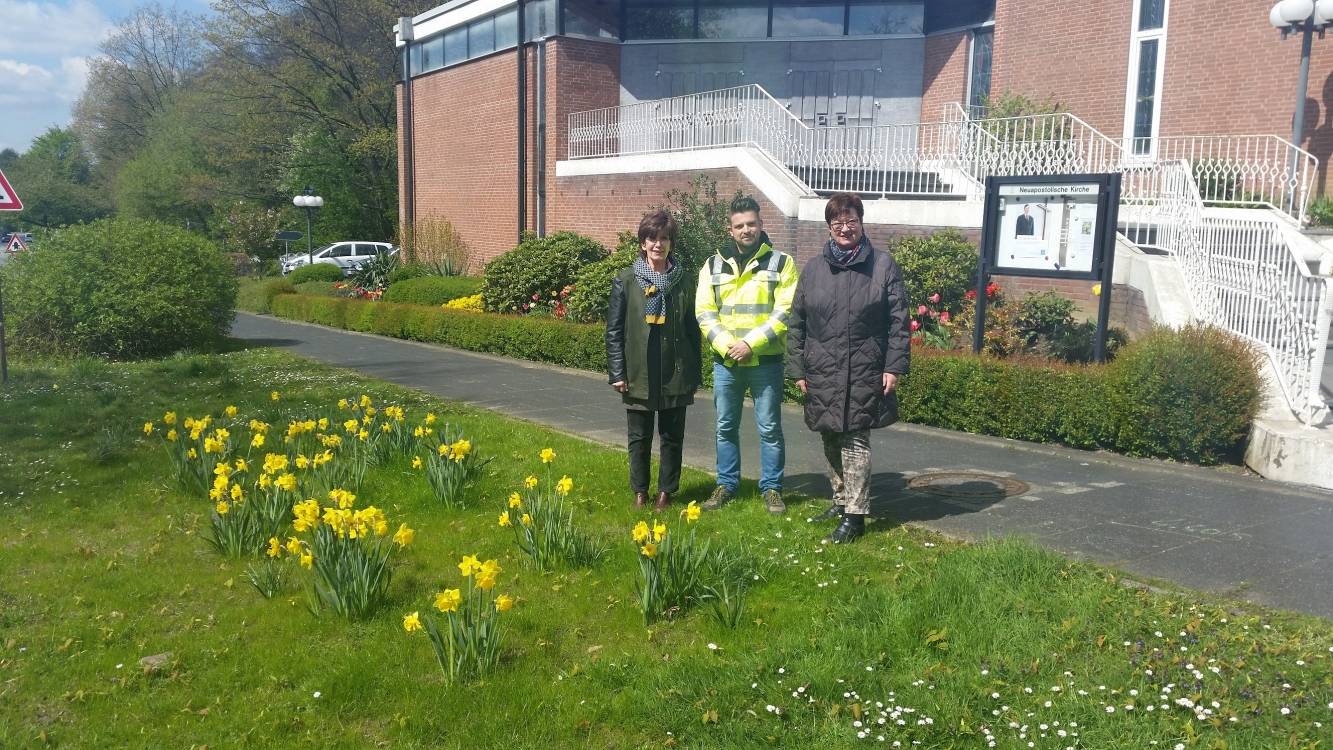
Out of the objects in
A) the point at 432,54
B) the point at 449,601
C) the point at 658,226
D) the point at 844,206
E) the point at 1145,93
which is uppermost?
the point at 432,54

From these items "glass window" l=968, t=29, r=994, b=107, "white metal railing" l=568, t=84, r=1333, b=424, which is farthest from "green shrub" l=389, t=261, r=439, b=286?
"glass window" l=968, t=29, r=994, b=107

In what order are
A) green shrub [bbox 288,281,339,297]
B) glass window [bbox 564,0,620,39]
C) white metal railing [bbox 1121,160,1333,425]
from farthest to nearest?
green shrub [bbox 288,281,339,297] < glass window [bbox 564,0,620,39] < white metal railing [bbox 1121,160,1333,425]

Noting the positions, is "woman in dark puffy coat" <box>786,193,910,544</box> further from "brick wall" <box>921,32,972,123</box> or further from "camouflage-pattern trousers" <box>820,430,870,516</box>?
"brick wall" <box>921,32,972,123</box>

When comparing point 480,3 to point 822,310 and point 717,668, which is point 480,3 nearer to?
point 822,310

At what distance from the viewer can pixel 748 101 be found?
15859 millimetres

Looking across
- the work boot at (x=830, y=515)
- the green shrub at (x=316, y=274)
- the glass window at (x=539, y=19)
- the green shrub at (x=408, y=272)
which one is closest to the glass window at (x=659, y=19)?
the glass window at (x=539, y=19)

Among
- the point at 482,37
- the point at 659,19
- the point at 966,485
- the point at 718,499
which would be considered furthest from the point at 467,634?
the point at 482,37

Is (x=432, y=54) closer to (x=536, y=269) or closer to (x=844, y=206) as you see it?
(x=536, y=269)

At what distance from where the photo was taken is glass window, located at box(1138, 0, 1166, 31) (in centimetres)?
1577

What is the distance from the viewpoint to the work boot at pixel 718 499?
6.19 meters

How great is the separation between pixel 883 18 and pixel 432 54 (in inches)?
496

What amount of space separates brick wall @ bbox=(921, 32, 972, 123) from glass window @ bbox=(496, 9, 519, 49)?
341 inches

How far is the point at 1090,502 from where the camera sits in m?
6.36

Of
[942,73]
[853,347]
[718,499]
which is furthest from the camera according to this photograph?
[942,73]
